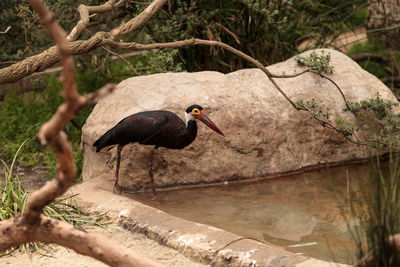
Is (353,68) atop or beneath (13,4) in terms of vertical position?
beneath

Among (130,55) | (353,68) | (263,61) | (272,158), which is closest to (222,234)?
(272,158)

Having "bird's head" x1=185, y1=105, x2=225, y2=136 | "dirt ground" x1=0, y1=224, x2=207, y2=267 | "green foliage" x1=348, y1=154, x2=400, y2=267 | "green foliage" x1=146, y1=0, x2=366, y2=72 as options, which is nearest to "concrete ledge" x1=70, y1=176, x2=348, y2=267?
"dirt ground" x1=0, y1=224, x2=207, y2=267

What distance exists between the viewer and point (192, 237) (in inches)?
165

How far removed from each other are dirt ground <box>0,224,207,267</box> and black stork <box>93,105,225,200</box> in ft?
3.19

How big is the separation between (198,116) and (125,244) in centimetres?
155

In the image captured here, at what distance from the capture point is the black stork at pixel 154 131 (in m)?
5.39

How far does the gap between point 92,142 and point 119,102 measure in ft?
1.50

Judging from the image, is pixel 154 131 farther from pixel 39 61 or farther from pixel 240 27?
pixel 240 27

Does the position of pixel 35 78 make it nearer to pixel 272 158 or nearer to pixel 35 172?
pixel 35 172

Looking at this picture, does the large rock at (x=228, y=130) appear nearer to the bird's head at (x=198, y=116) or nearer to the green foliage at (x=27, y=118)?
the bird's head at (x=198, y=116)

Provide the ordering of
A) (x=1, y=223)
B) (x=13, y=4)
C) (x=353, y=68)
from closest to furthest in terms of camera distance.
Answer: (x=1, y=223)
(x=353, y=68)
(x=13, y=4)

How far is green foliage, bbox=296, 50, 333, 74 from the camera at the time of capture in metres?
6.36

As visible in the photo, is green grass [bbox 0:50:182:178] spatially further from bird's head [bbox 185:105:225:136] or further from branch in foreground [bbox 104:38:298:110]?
bird's head [bbox 185:105:225:136]

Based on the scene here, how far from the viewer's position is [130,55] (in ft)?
34.1
